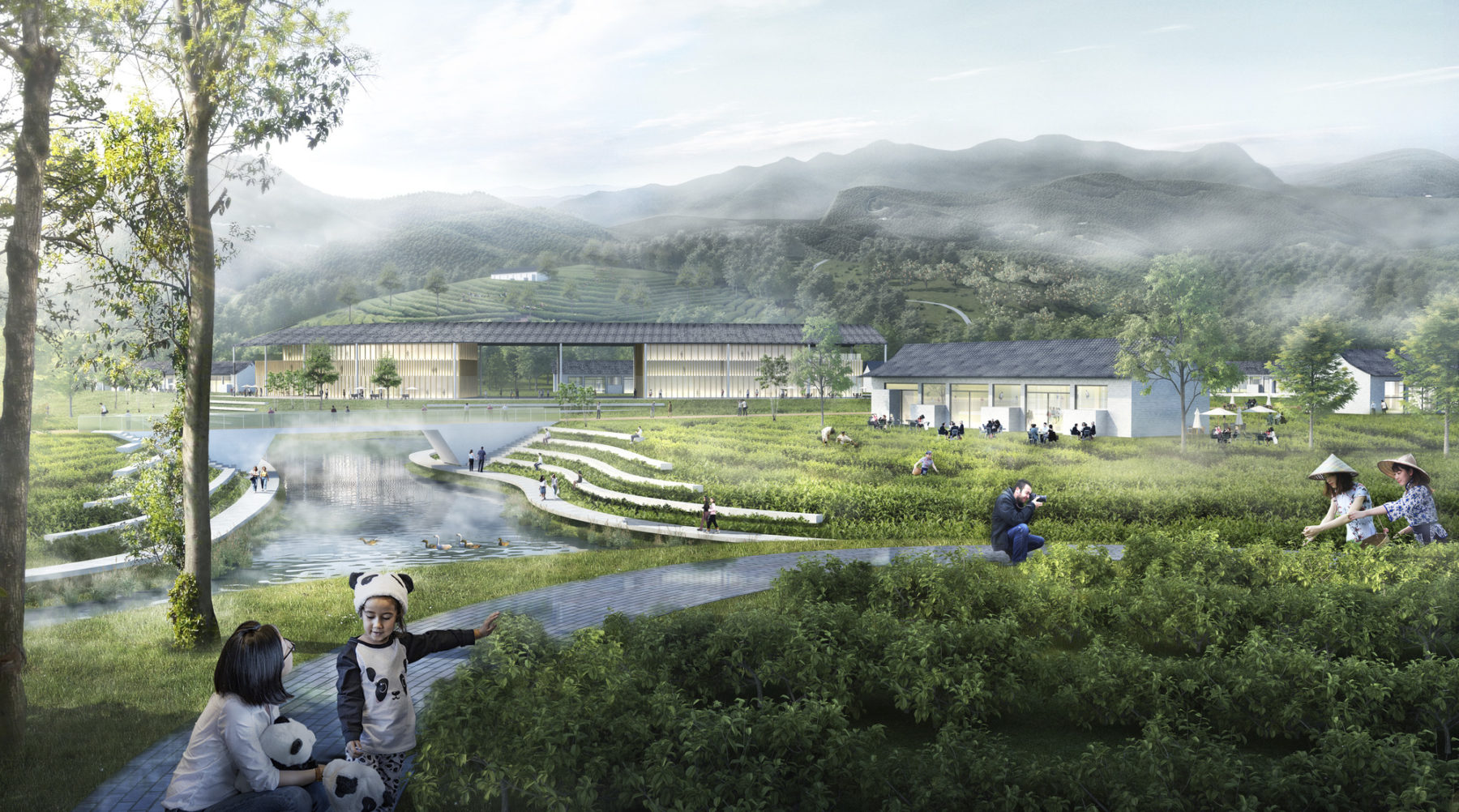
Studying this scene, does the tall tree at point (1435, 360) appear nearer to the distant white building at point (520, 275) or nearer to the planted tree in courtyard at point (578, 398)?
the planted tree in courtyard at point (578, 398)

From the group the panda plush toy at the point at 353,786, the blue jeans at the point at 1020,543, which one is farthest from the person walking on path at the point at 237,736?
the blue jeans at the point at 1020,543

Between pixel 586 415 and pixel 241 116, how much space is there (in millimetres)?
7907

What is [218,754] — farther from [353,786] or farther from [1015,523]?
[1015,523]

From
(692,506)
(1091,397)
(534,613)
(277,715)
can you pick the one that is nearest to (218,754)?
(277,715)

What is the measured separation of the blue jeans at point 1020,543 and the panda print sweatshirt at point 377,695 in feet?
24.1

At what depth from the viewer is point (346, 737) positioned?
4352 mm

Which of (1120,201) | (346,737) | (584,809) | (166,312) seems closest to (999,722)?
(584,809)

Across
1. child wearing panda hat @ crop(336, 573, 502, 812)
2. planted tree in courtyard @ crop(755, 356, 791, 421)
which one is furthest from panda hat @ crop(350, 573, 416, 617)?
planted tree in courtyard @ crop(755, 356, 791, 421)

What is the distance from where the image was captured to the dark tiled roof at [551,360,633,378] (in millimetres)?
13695

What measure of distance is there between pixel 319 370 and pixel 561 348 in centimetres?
384

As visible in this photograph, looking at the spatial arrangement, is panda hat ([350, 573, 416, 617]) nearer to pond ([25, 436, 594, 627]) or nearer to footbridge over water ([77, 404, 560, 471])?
footbridge over water ([77, 404, 560, 471])

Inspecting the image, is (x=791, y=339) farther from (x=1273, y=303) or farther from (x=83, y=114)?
(x=83, y=114)

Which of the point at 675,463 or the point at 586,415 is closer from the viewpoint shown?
the point at 675,463

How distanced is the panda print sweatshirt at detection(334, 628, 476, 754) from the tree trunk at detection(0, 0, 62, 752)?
3110mm
